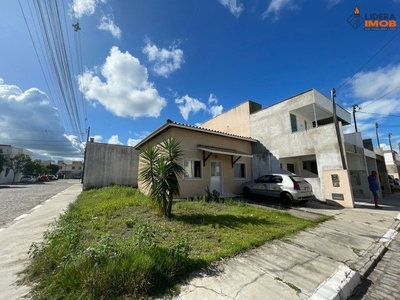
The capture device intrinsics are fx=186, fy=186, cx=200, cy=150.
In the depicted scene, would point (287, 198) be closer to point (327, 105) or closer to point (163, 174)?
point (163, 174)

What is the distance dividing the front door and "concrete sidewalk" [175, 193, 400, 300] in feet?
20.7

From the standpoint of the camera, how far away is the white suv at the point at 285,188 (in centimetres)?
920

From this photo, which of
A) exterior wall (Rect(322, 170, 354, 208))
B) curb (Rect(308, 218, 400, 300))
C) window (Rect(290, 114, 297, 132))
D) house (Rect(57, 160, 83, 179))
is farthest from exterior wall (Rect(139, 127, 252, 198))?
house (Rect(57, 160, 83, 179))

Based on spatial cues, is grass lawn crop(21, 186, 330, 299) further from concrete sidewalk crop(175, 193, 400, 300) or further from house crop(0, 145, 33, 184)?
house crop(0, 145, 33, 184)

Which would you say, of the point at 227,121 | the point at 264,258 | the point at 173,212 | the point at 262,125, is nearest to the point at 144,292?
the point at 264,258

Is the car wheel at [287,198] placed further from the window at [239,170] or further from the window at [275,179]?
the window at [239,170]

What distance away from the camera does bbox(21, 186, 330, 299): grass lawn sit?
2.45 meters

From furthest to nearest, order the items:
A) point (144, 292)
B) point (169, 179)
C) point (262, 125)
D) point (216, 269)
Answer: point (262, 125) < point (169, 179) < point (216, 269) < point (144, 292)

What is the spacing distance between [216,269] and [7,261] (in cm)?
404

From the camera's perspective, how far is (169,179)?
637 centimetres

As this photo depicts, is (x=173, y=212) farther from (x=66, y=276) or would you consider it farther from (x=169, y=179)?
(x=66, y=276)

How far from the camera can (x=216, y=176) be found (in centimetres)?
1173

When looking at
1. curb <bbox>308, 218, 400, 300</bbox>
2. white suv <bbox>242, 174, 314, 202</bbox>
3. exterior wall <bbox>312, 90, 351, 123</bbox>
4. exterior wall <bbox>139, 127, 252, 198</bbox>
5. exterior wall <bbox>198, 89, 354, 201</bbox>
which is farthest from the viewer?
exterior wall <bbox>312, 90, 351, 123</bbox>

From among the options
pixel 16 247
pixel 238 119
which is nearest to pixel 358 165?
pixel 238 119
